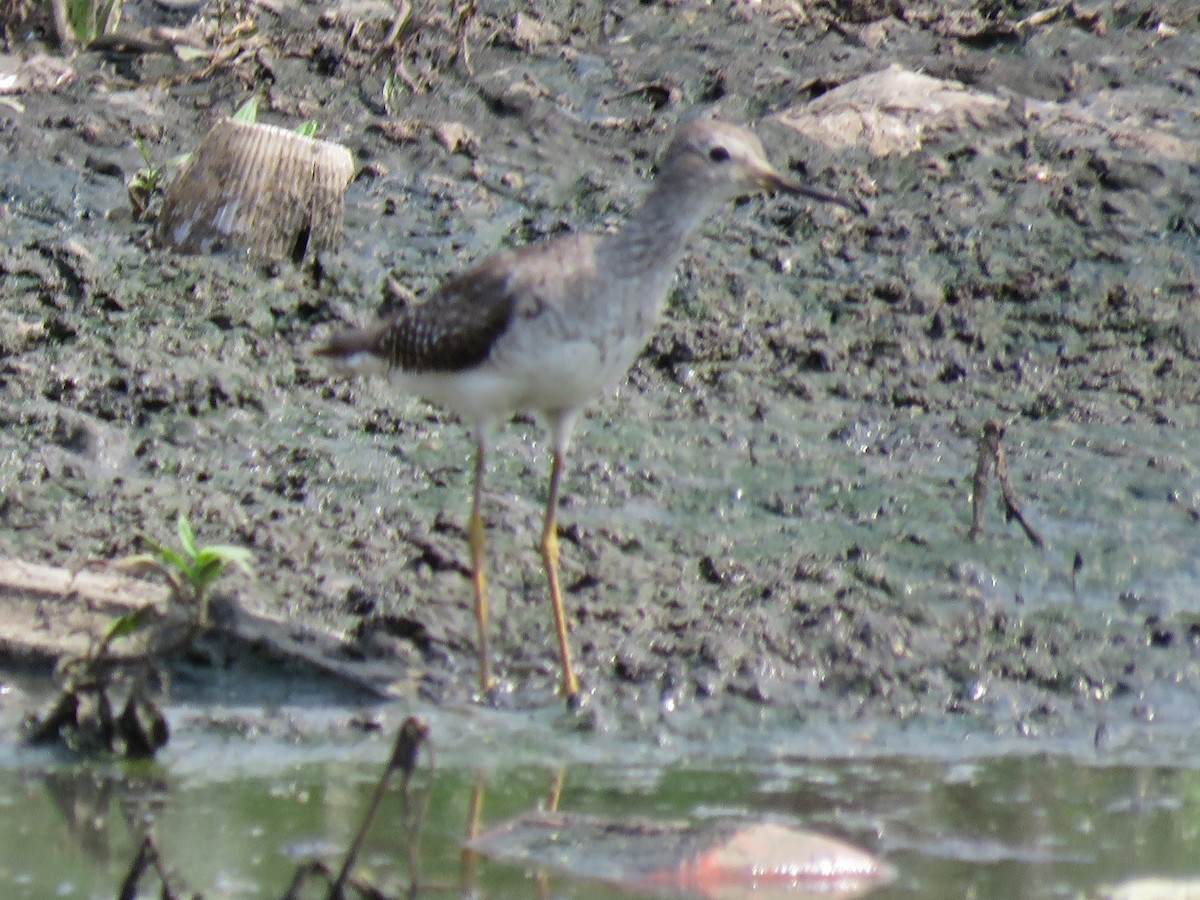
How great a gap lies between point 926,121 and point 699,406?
2.67 m

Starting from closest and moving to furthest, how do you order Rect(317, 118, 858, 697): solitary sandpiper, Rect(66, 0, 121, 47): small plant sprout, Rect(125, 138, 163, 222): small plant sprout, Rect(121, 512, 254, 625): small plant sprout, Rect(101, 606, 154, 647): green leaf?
Rect(101, 606, 154, 647): green leaf < Rect(121, 512, 254, 625): small plant sprout < Rect(317, 118, 858, 697): solitary sandpiper < Rect(125, 138, 163, 222): small plant sprout < Rect(66, 0, 121, 47): small plant sprout

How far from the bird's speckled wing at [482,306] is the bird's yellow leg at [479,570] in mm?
338

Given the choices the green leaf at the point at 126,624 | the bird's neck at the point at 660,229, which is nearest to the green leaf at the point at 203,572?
the green leaf at the point at 126,624

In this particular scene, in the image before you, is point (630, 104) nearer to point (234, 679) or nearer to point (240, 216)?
point (240, 216)

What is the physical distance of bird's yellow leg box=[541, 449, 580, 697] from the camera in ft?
20.2

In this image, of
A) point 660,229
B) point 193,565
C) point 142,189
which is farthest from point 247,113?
point 193,565

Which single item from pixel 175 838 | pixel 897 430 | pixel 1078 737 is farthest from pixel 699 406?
pixel 175 838

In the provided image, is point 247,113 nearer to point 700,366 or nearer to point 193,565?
point 700,366

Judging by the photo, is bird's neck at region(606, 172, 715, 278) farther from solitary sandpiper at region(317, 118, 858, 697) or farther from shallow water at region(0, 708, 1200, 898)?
shallow water at region(0, 708, 1200, 898)

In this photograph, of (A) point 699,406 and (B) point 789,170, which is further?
(B) point 789,170

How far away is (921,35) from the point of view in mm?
10852

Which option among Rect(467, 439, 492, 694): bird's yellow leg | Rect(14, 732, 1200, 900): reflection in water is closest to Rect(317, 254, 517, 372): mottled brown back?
Rect(467, 439, 492, 694): bird's yellow leg

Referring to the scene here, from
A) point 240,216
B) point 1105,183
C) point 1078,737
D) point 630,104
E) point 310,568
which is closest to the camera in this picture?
point 1078,737

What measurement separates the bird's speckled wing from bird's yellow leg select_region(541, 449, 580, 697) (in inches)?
19.1
